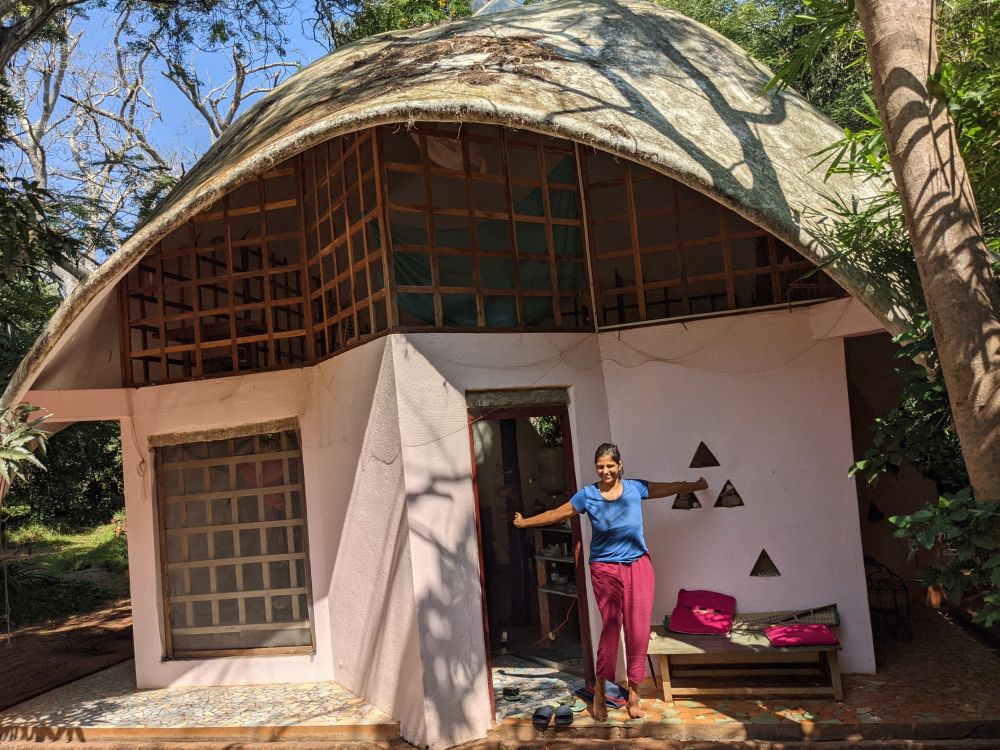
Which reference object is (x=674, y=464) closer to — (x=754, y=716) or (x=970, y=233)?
(x=754, y=716)

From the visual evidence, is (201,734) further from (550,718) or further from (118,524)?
(118,524)

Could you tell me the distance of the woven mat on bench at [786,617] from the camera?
5.17 m

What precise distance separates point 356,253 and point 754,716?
366 centimetres

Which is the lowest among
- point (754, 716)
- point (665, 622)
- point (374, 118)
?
point (754, 716)

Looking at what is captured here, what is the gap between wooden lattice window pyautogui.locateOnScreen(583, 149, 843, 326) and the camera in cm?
574

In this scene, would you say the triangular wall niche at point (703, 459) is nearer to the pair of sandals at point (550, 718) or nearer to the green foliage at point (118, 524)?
the pair of sandals at point (550, 718)

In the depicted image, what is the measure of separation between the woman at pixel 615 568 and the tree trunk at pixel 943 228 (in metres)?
1.78

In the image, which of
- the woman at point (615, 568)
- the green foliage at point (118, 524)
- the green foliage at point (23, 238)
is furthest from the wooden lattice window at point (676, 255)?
the green foliage at point (118, 524)

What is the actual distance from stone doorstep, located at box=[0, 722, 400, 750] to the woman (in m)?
1.35

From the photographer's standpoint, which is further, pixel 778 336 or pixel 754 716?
pixel 778 336

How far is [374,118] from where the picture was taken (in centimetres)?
461

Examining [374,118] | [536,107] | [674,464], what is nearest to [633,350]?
[674,464]

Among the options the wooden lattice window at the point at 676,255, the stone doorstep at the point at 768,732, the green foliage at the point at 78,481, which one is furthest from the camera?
the green foliage at the point at 78,481

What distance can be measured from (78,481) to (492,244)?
41.8ft
